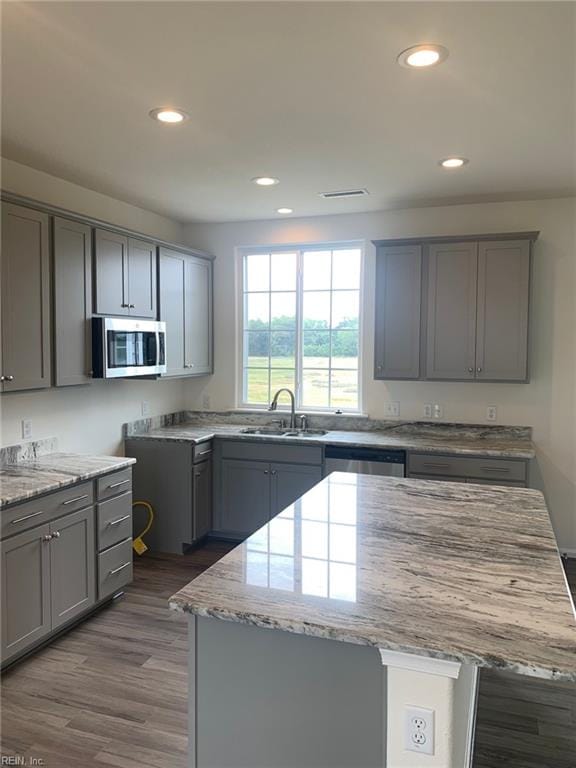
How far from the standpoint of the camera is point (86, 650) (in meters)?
2.92

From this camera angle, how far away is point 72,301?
335cm

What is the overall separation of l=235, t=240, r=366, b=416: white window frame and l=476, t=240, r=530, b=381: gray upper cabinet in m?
1.06

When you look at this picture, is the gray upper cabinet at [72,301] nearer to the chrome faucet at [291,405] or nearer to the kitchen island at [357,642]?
the chrome faucet at [291,405]

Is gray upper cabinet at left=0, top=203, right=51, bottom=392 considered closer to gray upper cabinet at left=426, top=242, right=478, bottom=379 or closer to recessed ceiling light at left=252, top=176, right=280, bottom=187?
recessed ceiling light at left=252, top=176, right=280, bottom=187

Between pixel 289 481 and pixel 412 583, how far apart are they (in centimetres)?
275

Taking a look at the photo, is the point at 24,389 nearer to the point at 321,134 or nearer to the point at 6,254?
the point at 6,254

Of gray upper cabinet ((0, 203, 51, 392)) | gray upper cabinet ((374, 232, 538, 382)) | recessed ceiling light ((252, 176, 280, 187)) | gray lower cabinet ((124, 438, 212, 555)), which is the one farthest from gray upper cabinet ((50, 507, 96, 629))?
gray upper cabinet ((374, 232, 538, 382))

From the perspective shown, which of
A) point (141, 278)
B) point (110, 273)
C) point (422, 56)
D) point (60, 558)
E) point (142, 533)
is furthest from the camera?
point (142, 533)

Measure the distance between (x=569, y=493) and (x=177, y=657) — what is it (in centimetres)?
312

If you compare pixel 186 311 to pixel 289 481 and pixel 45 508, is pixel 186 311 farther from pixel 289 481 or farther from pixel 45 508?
pixel 45 508

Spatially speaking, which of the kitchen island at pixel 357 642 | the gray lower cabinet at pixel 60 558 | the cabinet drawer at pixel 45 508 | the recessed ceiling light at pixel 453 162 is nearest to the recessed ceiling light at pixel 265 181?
the recessed ceiling light at pixel 453 162

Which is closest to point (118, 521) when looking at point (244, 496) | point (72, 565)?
point (72, 565)

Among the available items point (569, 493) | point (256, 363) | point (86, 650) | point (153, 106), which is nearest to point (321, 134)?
point (153, 106)

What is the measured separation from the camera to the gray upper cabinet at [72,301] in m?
3.23
